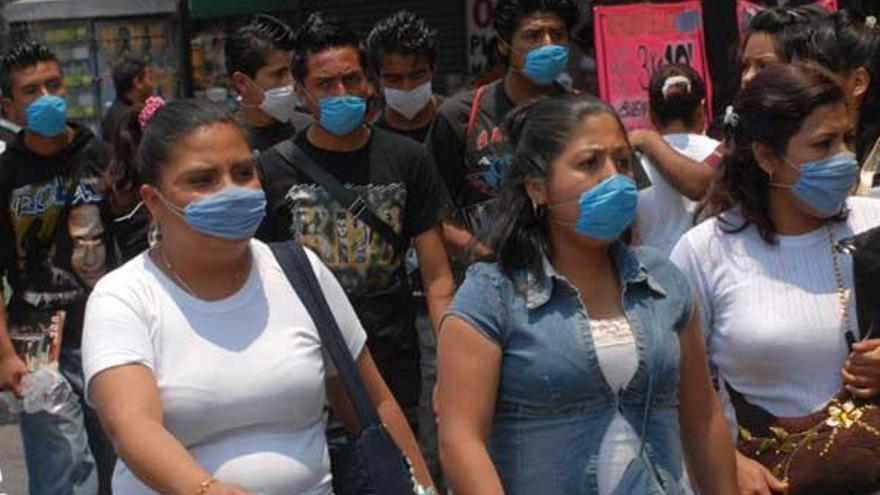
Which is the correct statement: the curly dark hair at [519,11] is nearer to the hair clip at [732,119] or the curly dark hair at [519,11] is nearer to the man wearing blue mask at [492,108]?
the man wearing blue mask at [492,108]

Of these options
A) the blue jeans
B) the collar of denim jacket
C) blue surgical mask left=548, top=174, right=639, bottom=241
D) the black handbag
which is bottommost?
the blue jeans

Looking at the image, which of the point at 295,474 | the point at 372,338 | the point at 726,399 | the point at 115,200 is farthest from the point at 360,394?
the point at 115,200

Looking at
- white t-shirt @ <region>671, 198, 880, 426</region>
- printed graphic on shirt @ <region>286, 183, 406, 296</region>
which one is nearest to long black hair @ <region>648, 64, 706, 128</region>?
printed graphic on shirt @ <region>286, 183, 406, 296</region>

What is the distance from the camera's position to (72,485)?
260 inches

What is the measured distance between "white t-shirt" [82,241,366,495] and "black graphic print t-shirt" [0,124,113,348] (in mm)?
2696

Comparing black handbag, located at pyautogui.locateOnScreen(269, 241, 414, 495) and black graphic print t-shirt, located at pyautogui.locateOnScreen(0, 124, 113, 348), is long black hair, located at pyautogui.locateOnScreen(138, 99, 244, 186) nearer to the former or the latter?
black handbag, located at pyautogui.locateOnScreen(269, 241, 414, 495)

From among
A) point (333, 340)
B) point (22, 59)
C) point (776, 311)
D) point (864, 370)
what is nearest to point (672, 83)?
point (22, 59)

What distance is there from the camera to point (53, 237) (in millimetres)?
6680

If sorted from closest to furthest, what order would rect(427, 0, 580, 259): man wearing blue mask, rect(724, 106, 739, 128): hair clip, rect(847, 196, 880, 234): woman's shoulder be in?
rect(847, 196, 880, 234): woman's shoulder < rect(724, 106, 739, 128): hair clip < rect(427, 0, 580, 259): man wearing blue mask

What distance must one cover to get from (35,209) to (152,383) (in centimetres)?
303

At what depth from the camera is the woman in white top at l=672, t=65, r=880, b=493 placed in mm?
4051

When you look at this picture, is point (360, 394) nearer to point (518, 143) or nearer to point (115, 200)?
point (518, 143)

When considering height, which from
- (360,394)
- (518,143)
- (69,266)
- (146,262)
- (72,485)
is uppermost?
(518,143)

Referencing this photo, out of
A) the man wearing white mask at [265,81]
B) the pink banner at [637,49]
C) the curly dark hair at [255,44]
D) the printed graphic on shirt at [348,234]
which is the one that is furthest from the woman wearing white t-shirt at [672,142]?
the curly dark hair at [255,44]
